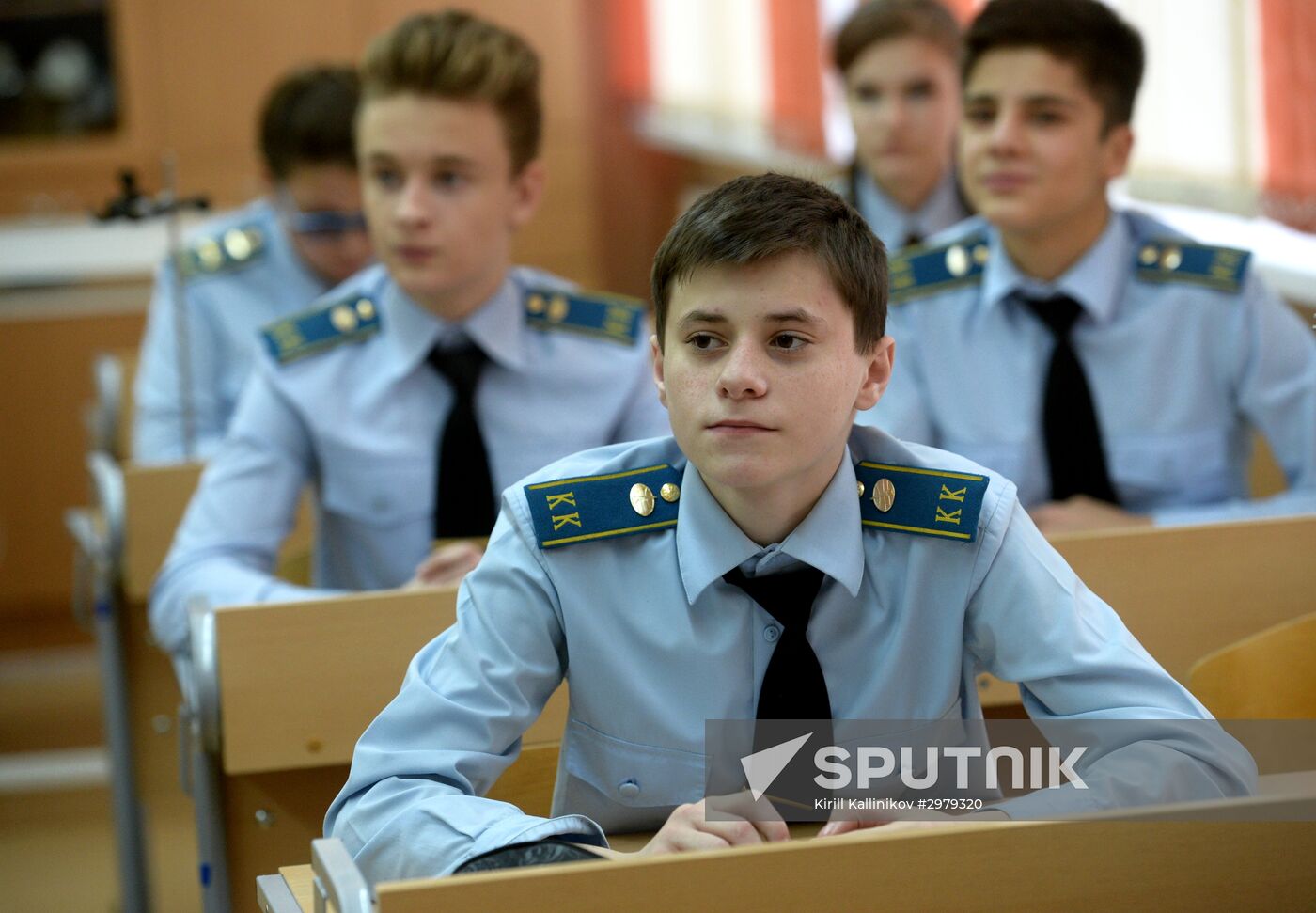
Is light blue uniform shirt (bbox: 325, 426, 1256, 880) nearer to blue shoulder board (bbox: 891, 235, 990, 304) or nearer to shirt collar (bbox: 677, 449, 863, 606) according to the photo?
shirt collar (bbox: 677, 449, 863, 606)

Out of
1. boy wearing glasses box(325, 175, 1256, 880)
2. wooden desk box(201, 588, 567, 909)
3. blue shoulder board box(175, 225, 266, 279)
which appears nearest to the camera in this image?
boy wearing glasses box(325, 175, 1256, 880)

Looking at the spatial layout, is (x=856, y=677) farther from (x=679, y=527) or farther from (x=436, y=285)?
(x=436, y=285)

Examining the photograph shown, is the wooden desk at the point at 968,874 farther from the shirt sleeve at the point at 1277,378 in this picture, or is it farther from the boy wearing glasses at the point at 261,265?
the boy wearing glasses at the point at 261,265

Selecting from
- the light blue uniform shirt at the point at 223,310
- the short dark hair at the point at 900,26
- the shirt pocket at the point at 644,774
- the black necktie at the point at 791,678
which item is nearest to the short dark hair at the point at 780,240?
the black necktie at the point at 791,678

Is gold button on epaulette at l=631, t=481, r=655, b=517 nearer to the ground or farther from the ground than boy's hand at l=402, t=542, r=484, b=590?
farther from the ground

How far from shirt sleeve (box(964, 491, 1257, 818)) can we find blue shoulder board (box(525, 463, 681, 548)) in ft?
0.96

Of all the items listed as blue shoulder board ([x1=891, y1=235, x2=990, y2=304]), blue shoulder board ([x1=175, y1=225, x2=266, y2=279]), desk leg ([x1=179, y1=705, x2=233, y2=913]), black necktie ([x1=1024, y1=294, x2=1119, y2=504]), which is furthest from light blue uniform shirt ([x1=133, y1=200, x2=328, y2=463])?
black necktie ([x1=1024, y1=294, x2=1119, y2=504])

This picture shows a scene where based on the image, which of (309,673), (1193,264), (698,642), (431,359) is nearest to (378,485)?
(431,359)

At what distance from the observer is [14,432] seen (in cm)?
468

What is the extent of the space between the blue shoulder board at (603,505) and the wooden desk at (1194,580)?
51 centimetres

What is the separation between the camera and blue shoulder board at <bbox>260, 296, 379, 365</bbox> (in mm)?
2328

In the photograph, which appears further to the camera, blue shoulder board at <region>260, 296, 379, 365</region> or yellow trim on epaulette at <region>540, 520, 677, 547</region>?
blue shoulder board at <region>260, 296, 379, 365</region>

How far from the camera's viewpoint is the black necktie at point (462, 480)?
7.58 feet

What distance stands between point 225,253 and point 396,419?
1268 millimetres
